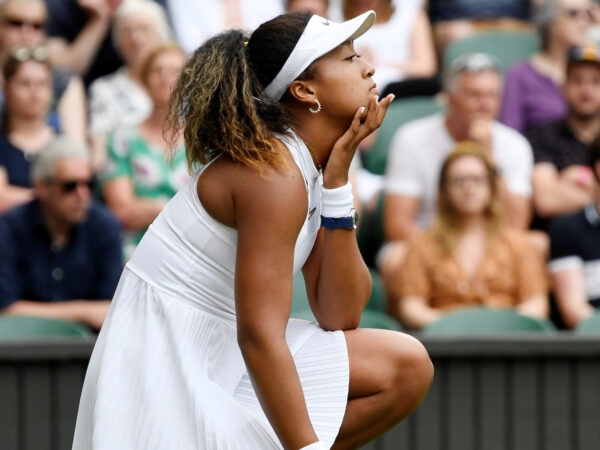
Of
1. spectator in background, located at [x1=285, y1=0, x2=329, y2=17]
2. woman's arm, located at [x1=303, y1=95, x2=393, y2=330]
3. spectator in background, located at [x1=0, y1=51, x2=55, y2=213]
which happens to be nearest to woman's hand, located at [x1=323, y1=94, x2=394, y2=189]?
woman's arm, located at [x1=303, y1=95, x2=393, y2=330]

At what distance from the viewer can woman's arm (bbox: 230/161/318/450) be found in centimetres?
286

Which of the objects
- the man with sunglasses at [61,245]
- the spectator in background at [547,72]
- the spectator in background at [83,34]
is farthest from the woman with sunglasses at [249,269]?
the spectator in background at [83,34]

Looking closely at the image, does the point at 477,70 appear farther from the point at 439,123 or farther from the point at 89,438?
the point at 89,438

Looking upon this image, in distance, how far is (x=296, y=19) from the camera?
304 centimetres

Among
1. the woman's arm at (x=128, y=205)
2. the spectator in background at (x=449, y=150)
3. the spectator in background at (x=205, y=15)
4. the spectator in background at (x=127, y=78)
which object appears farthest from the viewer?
the spectator in background at (x=205, y=15)

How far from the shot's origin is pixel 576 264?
5.88 m

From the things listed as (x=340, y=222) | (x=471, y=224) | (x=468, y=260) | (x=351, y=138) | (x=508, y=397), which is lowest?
(x=508, y=397)

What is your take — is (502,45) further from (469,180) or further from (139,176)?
(139,176)

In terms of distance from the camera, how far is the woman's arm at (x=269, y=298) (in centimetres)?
286

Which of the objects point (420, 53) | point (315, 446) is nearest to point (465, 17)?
point (420, 53)

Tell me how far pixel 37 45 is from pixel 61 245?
5.33 feet

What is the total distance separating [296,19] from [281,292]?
68 centimetres

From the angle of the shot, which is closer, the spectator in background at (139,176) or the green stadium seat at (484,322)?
the green stadium seat at (484,322)

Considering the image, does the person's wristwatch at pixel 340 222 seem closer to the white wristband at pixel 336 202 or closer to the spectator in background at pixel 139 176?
the white wristband at pixel 336 202
